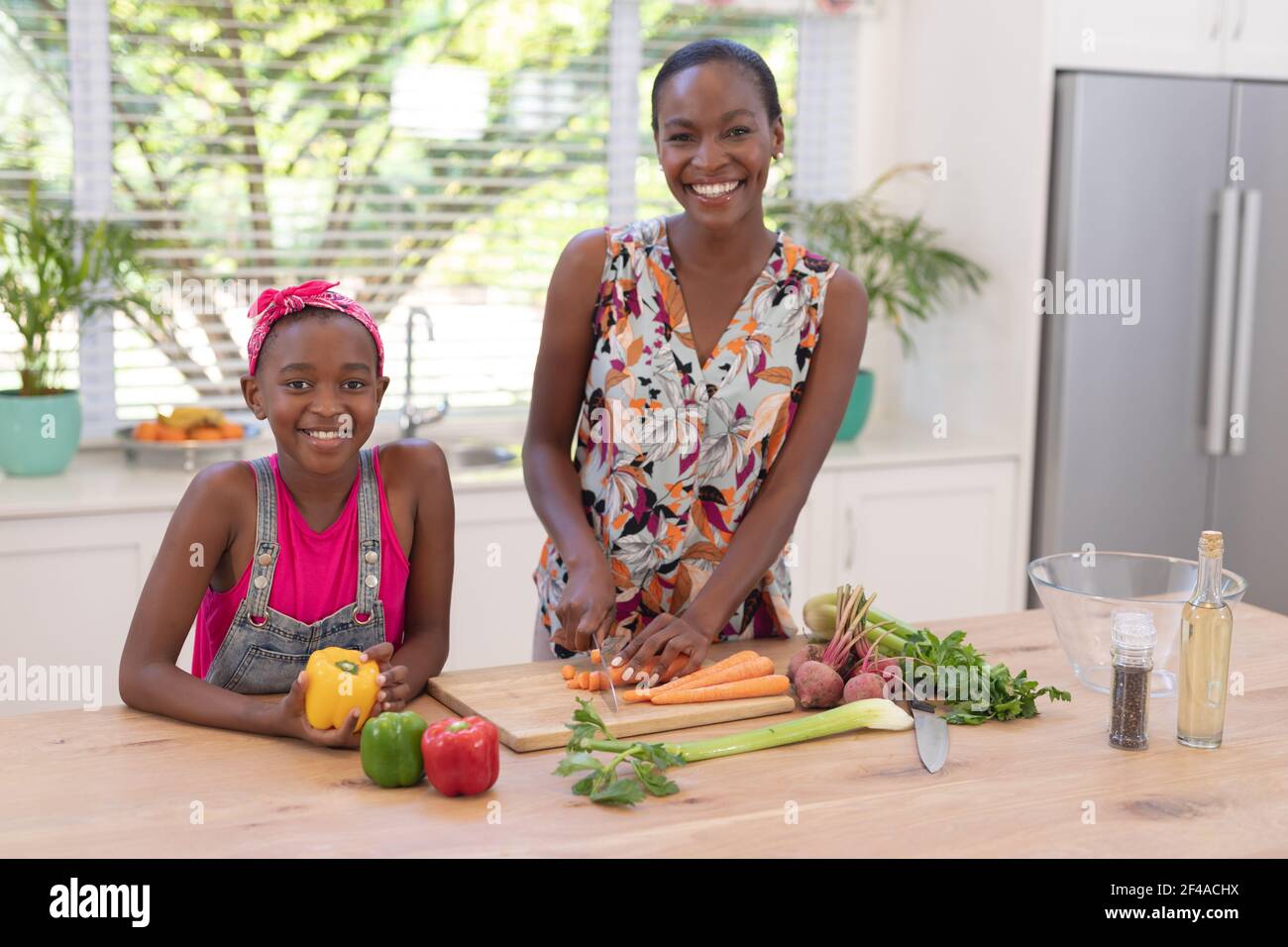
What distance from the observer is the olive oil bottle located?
1490 millimetres

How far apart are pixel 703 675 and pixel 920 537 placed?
201 cm

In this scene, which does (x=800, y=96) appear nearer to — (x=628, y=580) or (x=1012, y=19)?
(x=1012, y=19)

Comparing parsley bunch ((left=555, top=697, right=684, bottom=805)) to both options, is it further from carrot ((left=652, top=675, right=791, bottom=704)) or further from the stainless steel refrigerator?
the stainless steel refrigerator

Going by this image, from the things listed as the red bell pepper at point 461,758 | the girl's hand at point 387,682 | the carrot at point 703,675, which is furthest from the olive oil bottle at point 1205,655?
the girl's hand at point 387,682

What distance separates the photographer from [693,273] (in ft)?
6.48

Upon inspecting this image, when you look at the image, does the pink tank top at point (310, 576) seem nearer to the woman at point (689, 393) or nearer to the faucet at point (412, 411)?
the woman at point (689, 393)

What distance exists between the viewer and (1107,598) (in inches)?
66.7

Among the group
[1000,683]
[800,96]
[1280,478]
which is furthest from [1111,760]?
[800,96]

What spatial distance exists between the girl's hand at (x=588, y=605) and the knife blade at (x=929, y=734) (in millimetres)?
391

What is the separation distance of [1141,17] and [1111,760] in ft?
8.30

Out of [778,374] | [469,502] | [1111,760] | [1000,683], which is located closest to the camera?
[1111,760]

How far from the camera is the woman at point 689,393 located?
1.94 m
